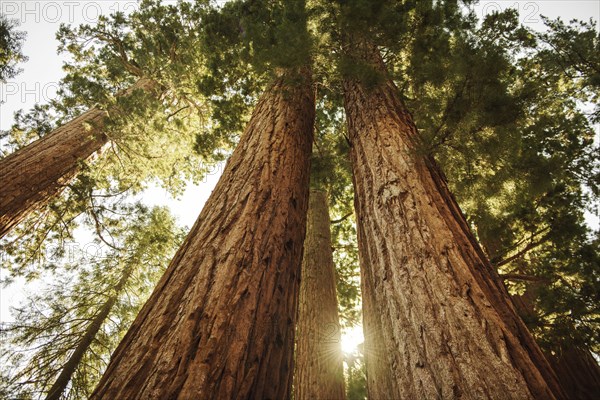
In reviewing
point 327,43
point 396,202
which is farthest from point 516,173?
point 327,43

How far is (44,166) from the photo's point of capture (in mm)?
5281

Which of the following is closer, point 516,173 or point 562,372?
point 516,173

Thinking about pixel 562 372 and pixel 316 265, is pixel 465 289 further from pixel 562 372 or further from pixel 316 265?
pixel 562 372

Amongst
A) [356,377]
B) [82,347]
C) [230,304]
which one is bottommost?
[230,304]

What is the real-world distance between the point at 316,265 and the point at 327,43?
12.2 feet

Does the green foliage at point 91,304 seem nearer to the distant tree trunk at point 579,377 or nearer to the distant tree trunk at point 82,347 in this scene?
the distant tree trunk at point 82,347

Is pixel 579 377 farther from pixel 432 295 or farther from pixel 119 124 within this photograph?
pixel 119 124

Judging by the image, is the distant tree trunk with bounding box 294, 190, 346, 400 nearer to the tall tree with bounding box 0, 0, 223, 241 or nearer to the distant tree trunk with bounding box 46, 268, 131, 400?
the tall tree with bounding box 0, 0, 223, 241

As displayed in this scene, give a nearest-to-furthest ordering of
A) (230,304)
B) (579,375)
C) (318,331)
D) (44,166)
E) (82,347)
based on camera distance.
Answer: (230,304) < (579,375) < (318,331) < (44,166) < (82,347)

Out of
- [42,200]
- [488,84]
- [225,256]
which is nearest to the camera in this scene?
[225,256]

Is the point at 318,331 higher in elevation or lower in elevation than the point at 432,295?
higher

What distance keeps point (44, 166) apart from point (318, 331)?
572 centimetres

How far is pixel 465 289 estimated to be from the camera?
62.0 inches

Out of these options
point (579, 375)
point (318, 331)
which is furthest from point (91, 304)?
point (579, 375)
